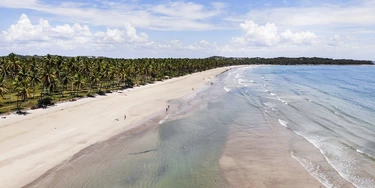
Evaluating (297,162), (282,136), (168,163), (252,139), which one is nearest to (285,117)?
(282,136)

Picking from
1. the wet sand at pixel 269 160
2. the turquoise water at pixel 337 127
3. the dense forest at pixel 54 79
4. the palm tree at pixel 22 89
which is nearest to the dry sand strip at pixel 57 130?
the palm tree at pixel 22 89

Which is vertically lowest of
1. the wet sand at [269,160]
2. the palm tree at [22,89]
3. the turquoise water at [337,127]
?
the wet sand at [269,160]

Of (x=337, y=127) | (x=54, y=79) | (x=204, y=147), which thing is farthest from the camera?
(x=54, y=79)

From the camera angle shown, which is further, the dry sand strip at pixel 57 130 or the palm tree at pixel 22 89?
the palm tree at pixel 22 89

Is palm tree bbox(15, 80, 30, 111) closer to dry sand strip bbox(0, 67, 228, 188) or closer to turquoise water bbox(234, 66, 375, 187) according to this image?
dry sand strip bbox(0, 67, 228, 188)

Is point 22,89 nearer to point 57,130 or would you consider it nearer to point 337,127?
point 57,130

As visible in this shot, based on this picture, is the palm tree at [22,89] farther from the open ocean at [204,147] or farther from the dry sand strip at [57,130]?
the open ocean at [204,147]

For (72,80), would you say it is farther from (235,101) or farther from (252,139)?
(252,139)

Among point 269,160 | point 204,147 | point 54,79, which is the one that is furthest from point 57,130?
point 54,79
